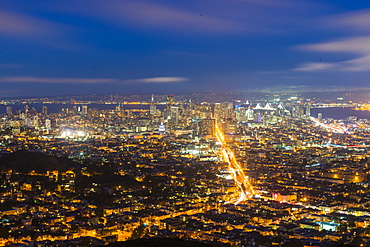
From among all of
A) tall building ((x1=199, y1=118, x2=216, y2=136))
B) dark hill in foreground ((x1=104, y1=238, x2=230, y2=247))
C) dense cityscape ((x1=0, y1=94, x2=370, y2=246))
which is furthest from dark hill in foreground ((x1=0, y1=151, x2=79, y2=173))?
tall building ((x1=199, y1=118, x2=216, y2=136))

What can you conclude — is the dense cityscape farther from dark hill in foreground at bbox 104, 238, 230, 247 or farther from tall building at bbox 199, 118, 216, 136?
tall building at bbox 199, 118, 216, 136

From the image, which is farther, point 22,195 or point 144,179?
point 144,179

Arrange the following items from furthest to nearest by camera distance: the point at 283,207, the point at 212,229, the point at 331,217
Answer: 1. the point at 283,207
2. the point at 331,217
3. the point at 212,229

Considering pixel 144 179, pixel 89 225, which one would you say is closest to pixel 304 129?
pixel 144 179

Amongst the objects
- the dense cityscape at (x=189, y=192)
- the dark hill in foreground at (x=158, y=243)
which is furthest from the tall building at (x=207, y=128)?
the dark hill in foreground at (x=158, y=243)

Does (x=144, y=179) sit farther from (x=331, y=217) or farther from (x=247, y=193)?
(x=331, y=217)

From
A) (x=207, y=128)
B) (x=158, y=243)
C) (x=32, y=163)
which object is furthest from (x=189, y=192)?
(x=207, y=128)
